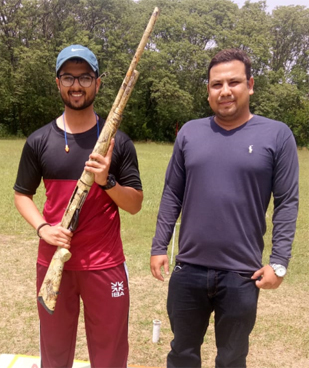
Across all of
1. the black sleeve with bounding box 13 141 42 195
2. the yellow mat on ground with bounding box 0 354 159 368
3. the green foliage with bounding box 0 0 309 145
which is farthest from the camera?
the green foliage with bounding box 0 0 309 145

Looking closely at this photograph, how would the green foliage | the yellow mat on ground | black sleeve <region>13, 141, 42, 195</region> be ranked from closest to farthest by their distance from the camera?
black sleeve <region>13, 141, 42, 195</region>, the yellow mat on ground, the green foliage

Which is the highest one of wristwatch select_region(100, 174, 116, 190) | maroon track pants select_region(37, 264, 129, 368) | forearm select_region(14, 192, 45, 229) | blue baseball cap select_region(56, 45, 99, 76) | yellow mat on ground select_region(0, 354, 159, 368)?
blue baseball cap select_region(56, 45, 99, 76)

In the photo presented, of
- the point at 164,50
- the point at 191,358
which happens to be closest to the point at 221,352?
the point at 191,358

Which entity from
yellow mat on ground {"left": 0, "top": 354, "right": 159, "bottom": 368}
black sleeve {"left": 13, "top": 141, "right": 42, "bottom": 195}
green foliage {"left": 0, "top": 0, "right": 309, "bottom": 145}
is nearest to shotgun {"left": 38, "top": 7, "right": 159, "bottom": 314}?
black sleeve {"left": 13, "top": 141, "right": 42, "bottom": 195}

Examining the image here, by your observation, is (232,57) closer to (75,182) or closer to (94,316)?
(75,182)

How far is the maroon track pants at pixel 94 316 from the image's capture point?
2.62 meters

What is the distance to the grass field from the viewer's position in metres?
4.14

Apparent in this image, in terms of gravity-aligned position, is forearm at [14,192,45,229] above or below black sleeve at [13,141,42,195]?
below

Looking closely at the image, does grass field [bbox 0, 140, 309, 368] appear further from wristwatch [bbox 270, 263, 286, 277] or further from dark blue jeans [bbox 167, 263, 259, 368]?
wristwatch [bbox 270, 263, 286, 277]

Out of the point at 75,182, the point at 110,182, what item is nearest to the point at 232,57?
the point at 110,182

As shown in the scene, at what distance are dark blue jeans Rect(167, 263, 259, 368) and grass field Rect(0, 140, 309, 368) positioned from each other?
145 centimetres

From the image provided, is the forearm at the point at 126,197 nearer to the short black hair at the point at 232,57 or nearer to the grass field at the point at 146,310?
the short black hair at the point at 232,57

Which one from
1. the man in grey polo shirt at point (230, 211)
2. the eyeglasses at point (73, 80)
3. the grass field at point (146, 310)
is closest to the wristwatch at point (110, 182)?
the man in grey polo shirt at point (230, 211)

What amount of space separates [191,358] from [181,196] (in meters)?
1.02
